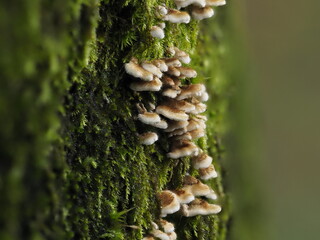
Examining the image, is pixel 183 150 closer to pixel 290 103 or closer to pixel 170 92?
pixel 170 92

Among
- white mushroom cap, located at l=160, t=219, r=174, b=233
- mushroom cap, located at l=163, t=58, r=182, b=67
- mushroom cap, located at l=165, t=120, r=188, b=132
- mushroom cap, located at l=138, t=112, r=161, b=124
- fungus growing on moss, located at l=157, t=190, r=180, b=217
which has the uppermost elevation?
mushroom cap, located at l=163, t=58, r=182, b=67

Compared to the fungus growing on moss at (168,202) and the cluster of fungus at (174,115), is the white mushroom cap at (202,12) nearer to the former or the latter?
the cluster of fungus at (174,115)

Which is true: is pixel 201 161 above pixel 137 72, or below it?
below

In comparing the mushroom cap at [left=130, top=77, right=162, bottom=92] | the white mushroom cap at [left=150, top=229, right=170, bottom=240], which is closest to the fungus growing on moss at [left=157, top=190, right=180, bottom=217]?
the white mushroom cap at [left=150, top=229, right=170, bottom=240]

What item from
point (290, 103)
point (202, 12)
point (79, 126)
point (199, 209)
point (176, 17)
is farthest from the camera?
point (290, 103)

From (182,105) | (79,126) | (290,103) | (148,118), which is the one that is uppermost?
(290,103)

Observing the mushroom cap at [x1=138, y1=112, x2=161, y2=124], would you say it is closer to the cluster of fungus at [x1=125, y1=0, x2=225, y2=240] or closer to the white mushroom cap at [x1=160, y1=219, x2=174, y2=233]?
the cluster of fungus at [x1=125, y1=0, x2=225, y2=240]

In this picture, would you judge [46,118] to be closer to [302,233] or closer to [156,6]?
[156,6]

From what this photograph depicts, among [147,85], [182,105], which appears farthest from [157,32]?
[182,105]
